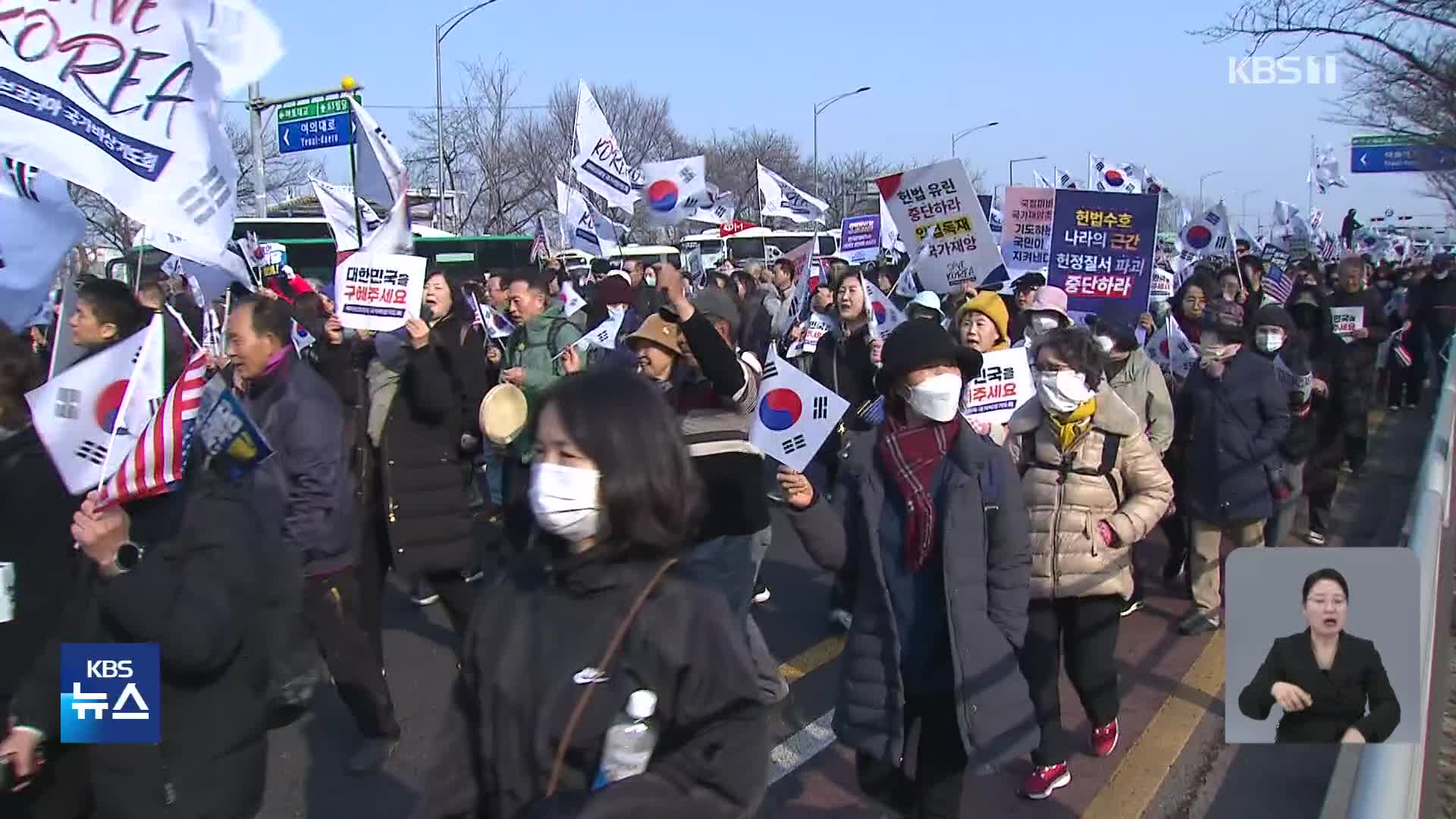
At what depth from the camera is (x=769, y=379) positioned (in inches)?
205

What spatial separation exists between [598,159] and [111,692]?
1076cm

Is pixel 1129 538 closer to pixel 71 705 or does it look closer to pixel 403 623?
pixel 71 705

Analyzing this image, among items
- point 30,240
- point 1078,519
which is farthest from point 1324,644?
point 30,240

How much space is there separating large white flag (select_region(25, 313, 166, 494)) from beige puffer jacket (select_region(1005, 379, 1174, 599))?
9.85ft

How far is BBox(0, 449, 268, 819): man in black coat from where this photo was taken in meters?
2.66

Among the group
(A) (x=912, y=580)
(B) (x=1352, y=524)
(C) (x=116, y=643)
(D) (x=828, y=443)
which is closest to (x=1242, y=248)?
(B) (x=1352, y=524)

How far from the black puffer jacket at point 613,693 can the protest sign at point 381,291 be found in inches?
178

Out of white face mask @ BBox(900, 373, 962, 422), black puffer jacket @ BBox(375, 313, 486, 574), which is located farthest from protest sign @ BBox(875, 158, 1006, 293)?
white face mask @ BBox(900, 373, 962, 422)

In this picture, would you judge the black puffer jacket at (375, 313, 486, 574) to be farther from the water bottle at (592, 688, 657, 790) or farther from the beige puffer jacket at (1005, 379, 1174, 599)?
the water bottle at (592, 688, 657, 790)

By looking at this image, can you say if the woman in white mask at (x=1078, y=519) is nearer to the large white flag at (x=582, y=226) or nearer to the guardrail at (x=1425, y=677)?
the guardrail at (x=1425, y=677)

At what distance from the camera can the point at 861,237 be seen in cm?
1559

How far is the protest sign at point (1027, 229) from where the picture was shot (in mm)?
9125

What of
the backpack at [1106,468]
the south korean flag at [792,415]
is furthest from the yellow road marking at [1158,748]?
the south korean flag at [792,415]

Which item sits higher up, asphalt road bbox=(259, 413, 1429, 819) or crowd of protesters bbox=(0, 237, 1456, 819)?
crowd of protesters bbox=(0, 237, 1456, 819)
